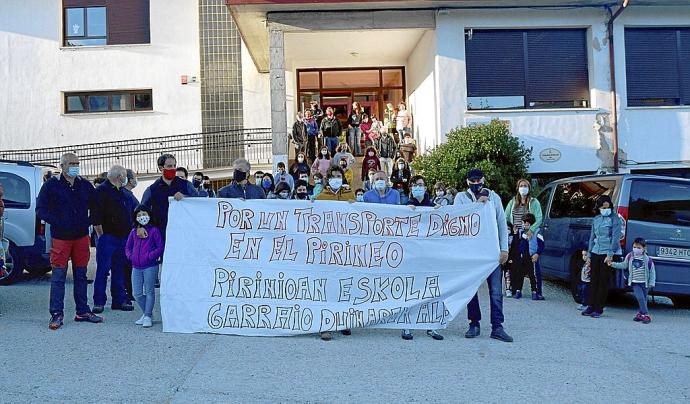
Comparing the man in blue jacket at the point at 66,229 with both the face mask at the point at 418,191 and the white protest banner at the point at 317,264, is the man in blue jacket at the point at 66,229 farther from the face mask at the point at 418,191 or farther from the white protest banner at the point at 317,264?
the face mask at the point at 418,191

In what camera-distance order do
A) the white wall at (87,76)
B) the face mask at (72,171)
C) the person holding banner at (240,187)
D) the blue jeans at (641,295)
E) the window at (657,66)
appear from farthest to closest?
the white wall at (87,76)
the window at (657,66)
the person holding banner at (240,187)
the blue jeans at (641,295)
the face mask at (72,171)

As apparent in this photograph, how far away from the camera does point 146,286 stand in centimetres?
731

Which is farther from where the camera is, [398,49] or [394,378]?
[398,49]

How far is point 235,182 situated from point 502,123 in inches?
325

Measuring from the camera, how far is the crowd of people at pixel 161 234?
23.7 feet

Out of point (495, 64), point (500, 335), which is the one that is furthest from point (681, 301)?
point (495, 64)

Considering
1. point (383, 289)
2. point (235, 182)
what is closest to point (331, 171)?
point (235, 182)

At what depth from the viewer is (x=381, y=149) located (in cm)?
1678

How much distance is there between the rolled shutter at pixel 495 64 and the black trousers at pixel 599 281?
316 inches

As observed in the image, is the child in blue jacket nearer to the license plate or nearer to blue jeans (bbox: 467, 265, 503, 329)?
the license plate

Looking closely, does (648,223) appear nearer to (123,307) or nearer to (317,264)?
(317,264)

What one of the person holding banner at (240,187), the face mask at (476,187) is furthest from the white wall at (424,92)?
the face mask at (476,187)

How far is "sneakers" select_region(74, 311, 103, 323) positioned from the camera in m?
7.46

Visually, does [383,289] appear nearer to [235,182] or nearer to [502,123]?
[235,182]
